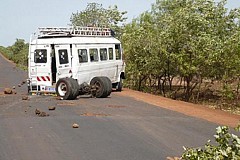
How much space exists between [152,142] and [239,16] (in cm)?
1782

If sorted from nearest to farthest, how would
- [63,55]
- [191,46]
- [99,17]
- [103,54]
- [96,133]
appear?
[96,133] < [63,55] < [103,54] < [191,46] < [99,17]

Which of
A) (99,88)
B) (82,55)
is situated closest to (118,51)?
(82,55)

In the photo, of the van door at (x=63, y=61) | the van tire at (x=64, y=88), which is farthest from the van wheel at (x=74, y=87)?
the van door at (x=63, y=61)

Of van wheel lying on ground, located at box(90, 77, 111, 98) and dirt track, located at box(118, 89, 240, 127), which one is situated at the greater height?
van wheel lying on ground, located at box(90, 77, 111, 98)

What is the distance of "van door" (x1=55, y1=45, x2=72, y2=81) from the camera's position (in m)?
15.8

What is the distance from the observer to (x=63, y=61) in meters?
16.0

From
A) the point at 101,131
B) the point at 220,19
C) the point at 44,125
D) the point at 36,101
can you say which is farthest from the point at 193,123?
the point at 220,19

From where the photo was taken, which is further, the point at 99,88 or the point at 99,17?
the point at 99,17

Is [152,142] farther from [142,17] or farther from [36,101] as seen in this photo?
[142,17]

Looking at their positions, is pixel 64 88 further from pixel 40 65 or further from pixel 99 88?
pixel 40 65

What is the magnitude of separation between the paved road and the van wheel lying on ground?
285 centimetres

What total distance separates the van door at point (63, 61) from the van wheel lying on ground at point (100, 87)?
111 centimetres

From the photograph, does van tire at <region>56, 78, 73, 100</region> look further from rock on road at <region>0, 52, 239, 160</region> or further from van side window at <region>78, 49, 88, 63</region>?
rock on road at <region>0, 52, 239, 160</region>

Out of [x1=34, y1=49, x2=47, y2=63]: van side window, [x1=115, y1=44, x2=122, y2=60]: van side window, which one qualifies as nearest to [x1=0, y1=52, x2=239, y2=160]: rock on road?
[x1=34, y1=49, x2=47, y2=63]: van side window
